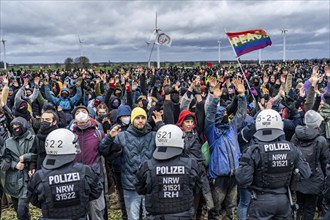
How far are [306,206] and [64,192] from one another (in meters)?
4.71

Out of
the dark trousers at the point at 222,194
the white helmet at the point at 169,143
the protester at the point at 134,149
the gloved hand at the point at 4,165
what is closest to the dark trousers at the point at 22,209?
the gloved hand at the point at 4,165

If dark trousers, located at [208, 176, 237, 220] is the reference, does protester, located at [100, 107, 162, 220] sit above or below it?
above

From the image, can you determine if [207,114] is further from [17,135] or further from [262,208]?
[17,135]

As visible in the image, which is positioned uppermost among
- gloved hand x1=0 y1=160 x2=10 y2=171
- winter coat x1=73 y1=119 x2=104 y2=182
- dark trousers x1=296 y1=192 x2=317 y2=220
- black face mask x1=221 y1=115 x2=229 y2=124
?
black face mask x1=221 y1=115 x2=229 y2=124

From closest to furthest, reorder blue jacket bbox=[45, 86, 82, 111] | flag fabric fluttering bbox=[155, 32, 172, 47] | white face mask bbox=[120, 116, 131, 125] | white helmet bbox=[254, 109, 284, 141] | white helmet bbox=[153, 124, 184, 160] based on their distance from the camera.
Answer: white helmet bbox=[153, 124, 184, 160] < white helmet bbox=[254, 109, 284, 141] < white face mask bbox=[120, 116, 131, 125] < blue jacket bbox=[45, 86, 82, 111] < flag fabric fluttering bbox=[155, 32, 172, 47]

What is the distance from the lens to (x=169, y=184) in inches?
178

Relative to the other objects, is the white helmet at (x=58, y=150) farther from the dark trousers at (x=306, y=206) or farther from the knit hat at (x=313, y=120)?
the dark trousers at (x=306, y=206)

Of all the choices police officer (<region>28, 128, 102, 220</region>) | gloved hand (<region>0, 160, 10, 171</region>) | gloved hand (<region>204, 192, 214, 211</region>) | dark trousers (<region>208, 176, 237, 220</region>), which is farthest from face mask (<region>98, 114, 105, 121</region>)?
police officer (<region>28, 128, 102, 220</region>)

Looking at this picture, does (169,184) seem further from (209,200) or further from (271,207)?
(209,200)

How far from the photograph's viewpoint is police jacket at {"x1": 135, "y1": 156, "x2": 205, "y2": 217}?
4543 mm

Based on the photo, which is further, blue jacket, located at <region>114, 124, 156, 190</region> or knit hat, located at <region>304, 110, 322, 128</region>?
knit hat, located at <region>304, 110, 322, 128</region>

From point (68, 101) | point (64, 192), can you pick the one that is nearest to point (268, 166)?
point (64, 192)

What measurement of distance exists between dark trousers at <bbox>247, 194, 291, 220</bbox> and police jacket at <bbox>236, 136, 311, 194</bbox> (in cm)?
9

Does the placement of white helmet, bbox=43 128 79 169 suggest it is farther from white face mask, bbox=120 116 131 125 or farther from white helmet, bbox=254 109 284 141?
white helmet, bbox=254 109 284 141
